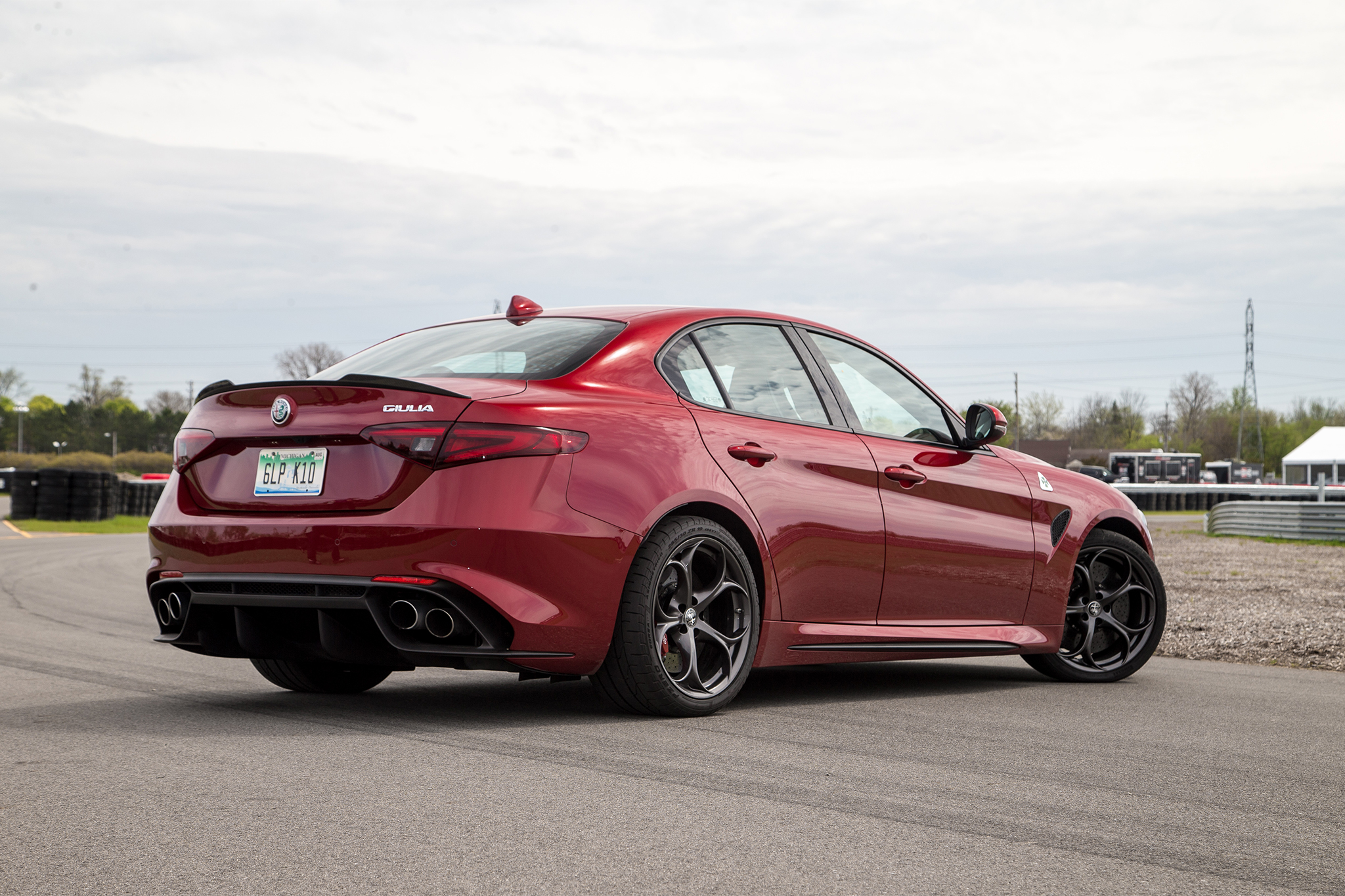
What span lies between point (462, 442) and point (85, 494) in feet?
90.0

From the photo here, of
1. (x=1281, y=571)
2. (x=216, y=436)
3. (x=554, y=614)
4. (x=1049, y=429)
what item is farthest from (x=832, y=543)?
(x=1049, y=429)

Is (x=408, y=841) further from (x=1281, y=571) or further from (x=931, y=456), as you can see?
(x=1281, y=571)

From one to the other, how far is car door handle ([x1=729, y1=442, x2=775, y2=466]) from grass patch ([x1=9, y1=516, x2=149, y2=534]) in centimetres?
2491

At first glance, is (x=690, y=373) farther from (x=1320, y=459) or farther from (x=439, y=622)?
(x=1320, y=459)

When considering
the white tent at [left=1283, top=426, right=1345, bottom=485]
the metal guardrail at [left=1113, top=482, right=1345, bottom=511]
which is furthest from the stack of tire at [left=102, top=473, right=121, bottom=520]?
the white tent at [left=1283, top=426, right=1345, bottom=485]

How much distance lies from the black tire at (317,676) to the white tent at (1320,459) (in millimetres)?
89610

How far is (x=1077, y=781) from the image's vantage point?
13.4ft

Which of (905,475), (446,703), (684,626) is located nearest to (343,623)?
(446,703)

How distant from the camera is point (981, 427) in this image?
20.9ft

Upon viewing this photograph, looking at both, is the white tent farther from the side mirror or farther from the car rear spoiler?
the car rear spoiler

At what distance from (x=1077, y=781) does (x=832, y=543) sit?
65.0 inches

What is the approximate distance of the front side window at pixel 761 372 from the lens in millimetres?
5520

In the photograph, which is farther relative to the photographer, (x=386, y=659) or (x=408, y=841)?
(x=386, y=659)

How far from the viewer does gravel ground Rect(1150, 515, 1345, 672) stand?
8.40 m
